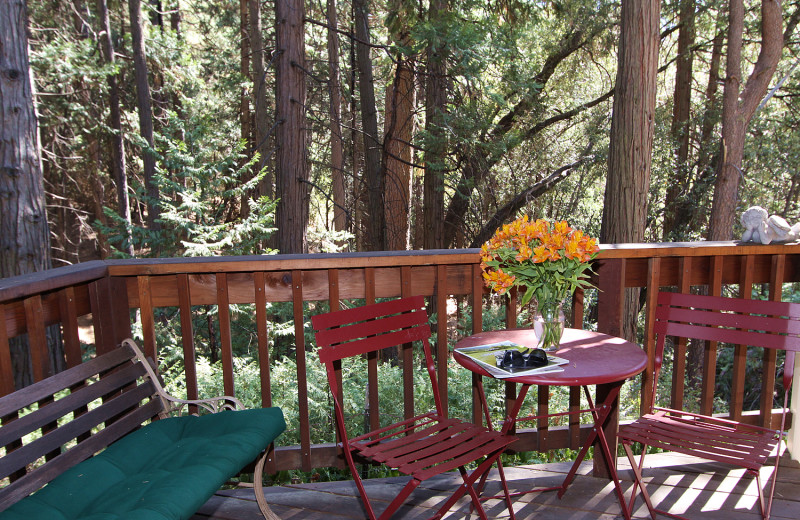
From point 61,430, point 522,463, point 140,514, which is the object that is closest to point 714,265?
point 522,463

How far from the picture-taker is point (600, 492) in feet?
8.29

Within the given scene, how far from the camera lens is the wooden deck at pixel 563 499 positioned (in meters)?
2.37

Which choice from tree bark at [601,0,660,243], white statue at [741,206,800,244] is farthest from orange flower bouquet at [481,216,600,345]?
tree bark at [601,0,660,243]

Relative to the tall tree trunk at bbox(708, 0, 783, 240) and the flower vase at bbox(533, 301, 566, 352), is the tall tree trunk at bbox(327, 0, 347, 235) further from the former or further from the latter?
the flower vase at bbox(533, 301, 566, 352)

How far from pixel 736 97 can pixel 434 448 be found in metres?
9.29

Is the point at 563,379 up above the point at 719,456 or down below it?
above

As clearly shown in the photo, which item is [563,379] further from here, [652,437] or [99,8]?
[99,8]

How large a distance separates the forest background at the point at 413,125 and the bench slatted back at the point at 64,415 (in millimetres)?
2831

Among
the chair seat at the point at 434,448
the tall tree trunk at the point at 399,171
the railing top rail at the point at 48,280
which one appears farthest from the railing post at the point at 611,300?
the tall tree trunk at the point at 399,171

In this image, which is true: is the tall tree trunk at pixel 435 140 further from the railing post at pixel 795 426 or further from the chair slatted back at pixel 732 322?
the railing post at pixel 795 426

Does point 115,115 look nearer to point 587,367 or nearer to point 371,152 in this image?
point 371,152

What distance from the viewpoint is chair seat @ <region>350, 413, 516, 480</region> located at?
1884 millimetres

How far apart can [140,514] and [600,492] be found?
6.24ft

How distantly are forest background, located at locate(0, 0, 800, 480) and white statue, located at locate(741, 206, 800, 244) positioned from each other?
2.06 meters
